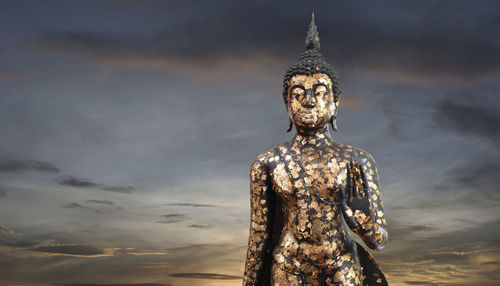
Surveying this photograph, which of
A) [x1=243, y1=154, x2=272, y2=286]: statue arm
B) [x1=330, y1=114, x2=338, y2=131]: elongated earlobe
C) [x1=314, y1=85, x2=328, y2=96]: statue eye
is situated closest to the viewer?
[x1=314, y1=85, x2=328, y2=96]: statue eye

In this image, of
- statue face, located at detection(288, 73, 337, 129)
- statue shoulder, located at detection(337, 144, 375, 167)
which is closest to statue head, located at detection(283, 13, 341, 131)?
statue face, located at detection(288, 73, 337, 129)

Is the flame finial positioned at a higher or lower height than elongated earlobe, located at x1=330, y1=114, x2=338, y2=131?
higher

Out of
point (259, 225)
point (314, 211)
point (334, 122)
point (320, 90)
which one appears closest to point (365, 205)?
point (314, 211)

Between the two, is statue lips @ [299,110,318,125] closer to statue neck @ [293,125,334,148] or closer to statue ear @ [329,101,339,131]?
statue neck @ [293,125,334,148]

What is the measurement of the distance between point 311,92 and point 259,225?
1.79 metres

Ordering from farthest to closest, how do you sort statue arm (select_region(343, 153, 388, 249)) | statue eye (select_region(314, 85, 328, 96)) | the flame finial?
the flame finial → statue eye (select_region(314, 85, 328, 96)) → statue arm (select_region(343, 153, 388, 249))

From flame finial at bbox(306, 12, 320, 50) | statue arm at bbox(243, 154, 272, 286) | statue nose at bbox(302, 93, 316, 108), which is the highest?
flame finial at bbox(306, 12, 320, 50)

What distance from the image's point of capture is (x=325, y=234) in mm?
7105

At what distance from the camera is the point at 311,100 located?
727cm

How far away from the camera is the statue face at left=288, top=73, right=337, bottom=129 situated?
7.30 meters

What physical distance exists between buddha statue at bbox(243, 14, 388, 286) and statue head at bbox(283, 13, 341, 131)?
12 millimetres

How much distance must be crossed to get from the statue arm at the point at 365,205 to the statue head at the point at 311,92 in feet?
2.35

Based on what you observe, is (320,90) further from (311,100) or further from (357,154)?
(357,154)

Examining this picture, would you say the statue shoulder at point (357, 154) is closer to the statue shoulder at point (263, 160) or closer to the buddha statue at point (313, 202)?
the buddha statue at point (313, 202)
